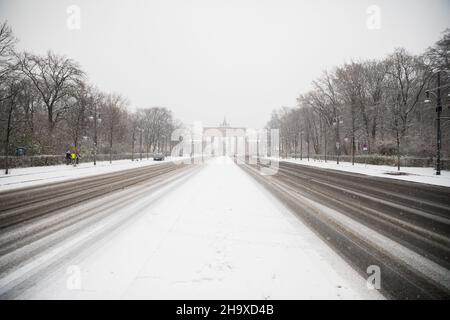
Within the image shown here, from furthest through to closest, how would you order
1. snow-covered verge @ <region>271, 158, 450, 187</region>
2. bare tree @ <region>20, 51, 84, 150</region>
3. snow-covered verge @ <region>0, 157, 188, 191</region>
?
1. bare tree @ <region>20, 51, 84, 150</region>
2. snow-covered verge @ <region>271, 158, 450, 187</region>
3. snow-covered verge @ <region>0, 157, 188, 191</region>

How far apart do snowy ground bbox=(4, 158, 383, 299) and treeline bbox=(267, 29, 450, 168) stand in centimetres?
2514

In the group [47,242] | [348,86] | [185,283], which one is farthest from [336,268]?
[348,86]

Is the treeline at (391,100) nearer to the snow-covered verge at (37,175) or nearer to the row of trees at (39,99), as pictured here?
the snow-covered verge at (37,175)

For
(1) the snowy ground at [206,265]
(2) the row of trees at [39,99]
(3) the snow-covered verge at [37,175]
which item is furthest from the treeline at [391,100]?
(2) the row of trees at [39,99]

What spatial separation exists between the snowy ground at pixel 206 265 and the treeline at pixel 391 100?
25.1 metres

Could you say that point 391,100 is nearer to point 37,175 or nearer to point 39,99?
point 37,175

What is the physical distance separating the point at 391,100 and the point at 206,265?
4057 cm

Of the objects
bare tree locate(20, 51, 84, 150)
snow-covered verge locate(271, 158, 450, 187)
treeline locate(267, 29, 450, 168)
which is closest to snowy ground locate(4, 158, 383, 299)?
snow-covered verge locate(271, 158, 450, 187)

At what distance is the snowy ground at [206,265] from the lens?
2.73m

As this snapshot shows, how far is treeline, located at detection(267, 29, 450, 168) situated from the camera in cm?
2605

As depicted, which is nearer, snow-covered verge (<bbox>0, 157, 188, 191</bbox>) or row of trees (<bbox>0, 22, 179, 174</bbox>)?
snow-covered verge (<bbox>0, 157, 188, 191</bbox>)

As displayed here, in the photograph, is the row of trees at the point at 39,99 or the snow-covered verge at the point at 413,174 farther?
the row of trees at the point at 39,99

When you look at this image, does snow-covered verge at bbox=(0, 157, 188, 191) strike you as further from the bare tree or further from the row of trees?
the bare tree
